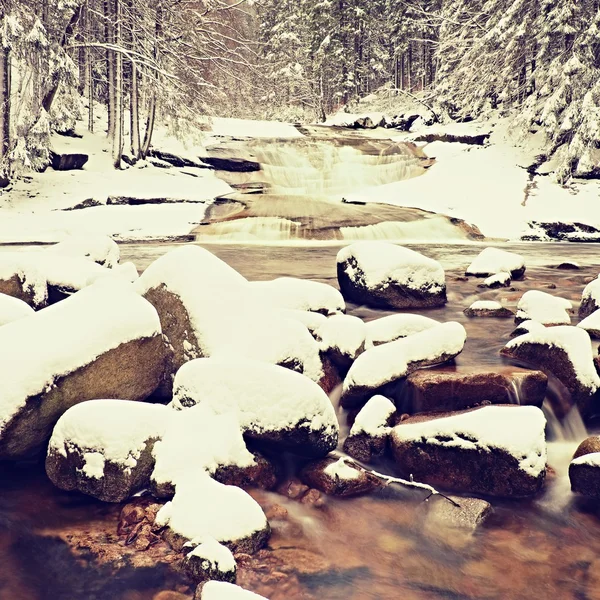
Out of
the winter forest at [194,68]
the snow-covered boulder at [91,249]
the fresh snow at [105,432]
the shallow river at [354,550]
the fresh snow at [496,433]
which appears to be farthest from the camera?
the winter forest at [194,68]

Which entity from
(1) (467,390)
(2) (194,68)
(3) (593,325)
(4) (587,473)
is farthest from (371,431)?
(2) (194,68)

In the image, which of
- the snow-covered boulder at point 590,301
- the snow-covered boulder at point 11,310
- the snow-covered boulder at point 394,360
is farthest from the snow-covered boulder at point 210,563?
the snow-covered boulder at point 590,301

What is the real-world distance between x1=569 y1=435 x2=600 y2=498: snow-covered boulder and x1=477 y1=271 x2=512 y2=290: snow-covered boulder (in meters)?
6.19

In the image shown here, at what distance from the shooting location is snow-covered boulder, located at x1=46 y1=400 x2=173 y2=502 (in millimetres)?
4000

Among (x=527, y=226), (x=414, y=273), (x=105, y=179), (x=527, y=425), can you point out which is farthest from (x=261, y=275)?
(x=105, y=179)

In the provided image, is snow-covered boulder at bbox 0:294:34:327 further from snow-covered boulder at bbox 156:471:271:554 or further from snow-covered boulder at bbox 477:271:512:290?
snow-covered boulder at bbox 477:271:512:290

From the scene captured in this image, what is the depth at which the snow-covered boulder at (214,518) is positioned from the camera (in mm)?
3527

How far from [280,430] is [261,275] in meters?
7.34

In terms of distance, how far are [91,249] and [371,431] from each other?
681 centimetres

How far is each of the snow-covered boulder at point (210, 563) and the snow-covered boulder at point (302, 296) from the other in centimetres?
366

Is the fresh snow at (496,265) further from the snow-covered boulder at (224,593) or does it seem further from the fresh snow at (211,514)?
the snow-covered boulder at (224,593)

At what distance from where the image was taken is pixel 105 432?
400cm

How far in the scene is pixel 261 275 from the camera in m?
11.5

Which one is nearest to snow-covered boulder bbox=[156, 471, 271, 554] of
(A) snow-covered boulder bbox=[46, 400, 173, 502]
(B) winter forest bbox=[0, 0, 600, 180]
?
(A) snow-covered boulder bbox=[46, 400, 173, 502]
